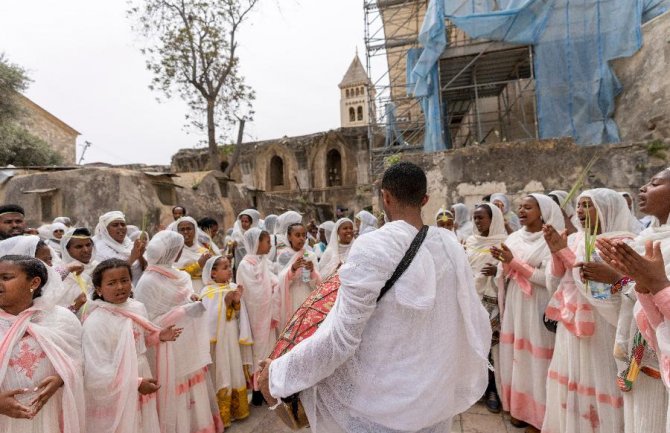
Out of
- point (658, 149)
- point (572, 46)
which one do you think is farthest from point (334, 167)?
point (658, 149)

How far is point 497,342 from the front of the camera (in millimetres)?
3893

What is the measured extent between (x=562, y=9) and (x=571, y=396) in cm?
1016

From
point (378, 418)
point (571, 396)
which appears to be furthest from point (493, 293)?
point (378, 418)

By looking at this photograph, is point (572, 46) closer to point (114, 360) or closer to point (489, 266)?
point (489, 266)

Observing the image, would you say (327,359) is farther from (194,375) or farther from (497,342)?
(497,342)

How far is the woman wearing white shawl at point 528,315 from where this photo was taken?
3.29 meters

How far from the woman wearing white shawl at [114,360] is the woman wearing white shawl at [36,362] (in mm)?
104

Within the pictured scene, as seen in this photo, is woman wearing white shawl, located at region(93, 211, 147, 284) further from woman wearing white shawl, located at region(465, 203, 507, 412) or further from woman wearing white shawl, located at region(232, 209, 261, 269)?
woman wearing white shawl, located at region(465, 203, 507, 412)

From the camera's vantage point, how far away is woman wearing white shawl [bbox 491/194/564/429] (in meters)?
3.29

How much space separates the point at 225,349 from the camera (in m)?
3.82

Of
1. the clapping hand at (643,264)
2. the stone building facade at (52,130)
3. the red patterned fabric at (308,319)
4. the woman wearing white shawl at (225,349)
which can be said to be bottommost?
the woman wearing white shawl at (225,349)

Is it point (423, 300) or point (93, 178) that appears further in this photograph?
point (93, 178)

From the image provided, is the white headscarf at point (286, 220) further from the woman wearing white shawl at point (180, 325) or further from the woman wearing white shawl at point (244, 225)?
the woman wearing white shawl at point (180, 325)

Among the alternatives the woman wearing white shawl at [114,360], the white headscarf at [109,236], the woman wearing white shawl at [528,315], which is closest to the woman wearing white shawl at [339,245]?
the woman wearing white shawl at [528,315]
